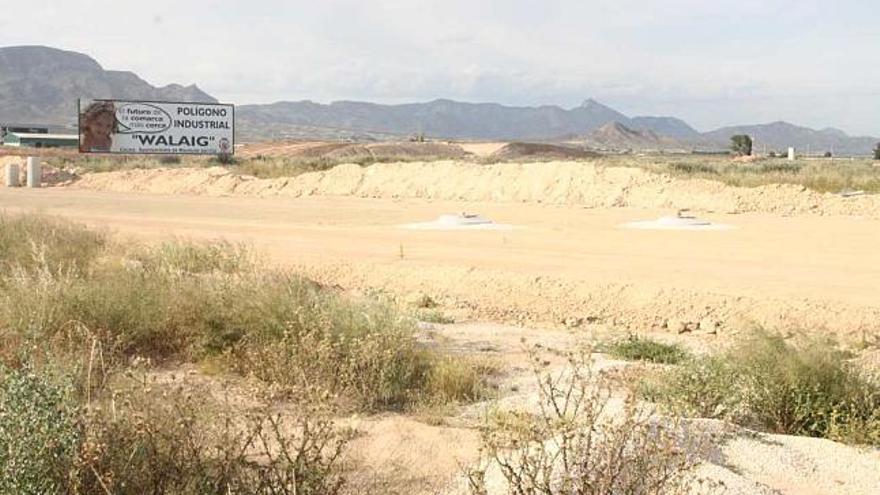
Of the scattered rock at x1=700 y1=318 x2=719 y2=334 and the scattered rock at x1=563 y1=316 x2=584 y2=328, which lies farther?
the scattered rock at x1=563 y1=316 x2=584 y2=328

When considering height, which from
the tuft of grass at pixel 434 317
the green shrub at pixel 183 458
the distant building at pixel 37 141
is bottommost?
the tuft of grass at pixel 434 317

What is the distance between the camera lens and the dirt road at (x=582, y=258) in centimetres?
1595

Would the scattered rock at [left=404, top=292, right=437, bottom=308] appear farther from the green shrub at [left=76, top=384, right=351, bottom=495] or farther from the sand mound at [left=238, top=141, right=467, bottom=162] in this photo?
the sand mound at [left=238, top=141, right=467, bottom=162]

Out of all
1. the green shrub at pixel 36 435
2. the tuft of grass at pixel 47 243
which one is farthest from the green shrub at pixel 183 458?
the tuft of grass at pixel 47 243

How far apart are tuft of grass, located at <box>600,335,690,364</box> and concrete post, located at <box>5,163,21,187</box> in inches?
1702

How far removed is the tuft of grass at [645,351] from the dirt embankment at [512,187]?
21.7m

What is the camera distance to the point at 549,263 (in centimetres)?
2033

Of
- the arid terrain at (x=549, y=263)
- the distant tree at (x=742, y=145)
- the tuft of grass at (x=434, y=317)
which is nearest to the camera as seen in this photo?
the arid terrain at (x=549, y=263)

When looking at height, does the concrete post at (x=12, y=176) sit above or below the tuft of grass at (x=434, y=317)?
above

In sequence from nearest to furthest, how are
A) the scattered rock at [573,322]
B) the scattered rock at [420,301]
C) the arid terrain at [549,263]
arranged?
the arid terrain at [549,263], the scattered rock at [573,322], the scattered rock at [420,301]

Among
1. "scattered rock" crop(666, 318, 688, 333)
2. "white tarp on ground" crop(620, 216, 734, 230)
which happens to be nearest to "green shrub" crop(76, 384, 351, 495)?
"scattered rock" crop(666, 318, 688, 333)

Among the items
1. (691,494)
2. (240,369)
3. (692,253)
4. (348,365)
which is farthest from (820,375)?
(692,253)

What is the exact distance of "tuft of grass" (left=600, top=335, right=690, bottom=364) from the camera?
11.4 metres

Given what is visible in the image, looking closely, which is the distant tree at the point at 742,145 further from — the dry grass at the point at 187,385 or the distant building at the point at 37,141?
the dry grass at the point at 187,385
